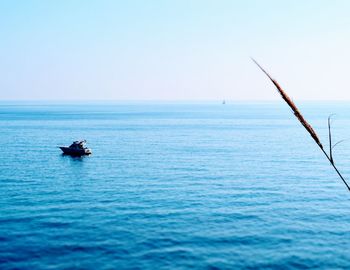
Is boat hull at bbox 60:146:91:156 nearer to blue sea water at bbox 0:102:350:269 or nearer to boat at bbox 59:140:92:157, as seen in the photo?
boat at bbox 59:140:92:157

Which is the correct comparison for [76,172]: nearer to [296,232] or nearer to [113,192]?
Result: [113,192]

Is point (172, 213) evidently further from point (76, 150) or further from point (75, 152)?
point (75, 152)

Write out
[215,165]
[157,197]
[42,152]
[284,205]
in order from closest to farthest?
1. [284,205]
2. [157,197]
3. [215,165]
4. [42,152]

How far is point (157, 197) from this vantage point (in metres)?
51.5

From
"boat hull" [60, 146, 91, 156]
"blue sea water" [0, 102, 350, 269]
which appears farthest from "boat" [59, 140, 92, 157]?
"blue sea water" [0, 102, 350, 269]

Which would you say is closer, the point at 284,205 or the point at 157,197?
the point at 284,205

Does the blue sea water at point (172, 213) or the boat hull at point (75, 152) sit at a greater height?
the boat hull at point (75, 152)

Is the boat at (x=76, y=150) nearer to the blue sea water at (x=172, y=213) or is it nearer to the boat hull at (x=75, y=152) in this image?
the boat hull at (x=75, y=152)

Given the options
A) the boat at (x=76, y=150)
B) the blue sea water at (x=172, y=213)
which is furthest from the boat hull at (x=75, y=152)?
the blue sea water at (x=172, y=213)

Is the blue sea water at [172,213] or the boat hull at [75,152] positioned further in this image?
the boat hull at [75,152]

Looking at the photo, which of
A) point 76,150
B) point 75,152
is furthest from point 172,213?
point 75,152

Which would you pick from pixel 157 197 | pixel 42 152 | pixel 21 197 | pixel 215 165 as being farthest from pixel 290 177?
pixel 42 152

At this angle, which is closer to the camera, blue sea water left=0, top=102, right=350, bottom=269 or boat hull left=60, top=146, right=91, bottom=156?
blue sea water left=0, top=102, right=350, bottom=269

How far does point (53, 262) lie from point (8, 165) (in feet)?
158
